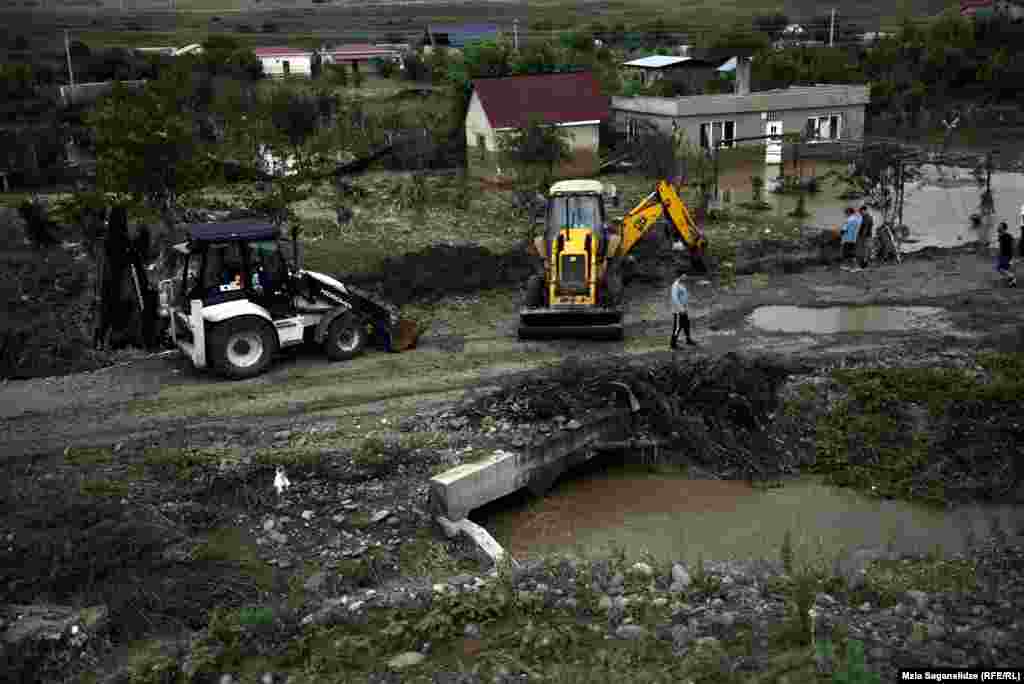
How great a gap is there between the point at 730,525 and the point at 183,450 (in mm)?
6376

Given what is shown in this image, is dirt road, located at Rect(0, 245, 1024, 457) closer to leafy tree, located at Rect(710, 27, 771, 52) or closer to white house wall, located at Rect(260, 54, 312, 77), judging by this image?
leafy tree, located at Rect(710, 27, 771, 52)

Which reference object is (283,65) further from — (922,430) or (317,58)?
(922,430)

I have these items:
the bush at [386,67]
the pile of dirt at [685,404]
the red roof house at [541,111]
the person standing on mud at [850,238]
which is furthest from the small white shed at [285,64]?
the pile of dirt at [685,404]

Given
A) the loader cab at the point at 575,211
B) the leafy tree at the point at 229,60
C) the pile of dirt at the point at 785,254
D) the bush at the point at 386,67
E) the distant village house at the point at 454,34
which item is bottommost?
the pile of dirt at the point at 785,254

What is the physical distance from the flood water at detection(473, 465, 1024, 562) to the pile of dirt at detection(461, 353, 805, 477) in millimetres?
439

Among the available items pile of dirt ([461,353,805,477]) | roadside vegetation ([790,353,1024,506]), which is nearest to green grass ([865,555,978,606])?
roadside vegetation ([790,353,1024,506])

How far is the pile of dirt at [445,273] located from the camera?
1825 cm

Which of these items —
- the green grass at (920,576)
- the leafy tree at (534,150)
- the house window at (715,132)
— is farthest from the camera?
the house window at (715,132)

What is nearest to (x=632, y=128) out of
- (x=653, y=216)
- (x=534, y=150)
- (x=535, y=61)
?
(x=535, y=61)

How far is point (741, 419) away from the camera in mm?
12336

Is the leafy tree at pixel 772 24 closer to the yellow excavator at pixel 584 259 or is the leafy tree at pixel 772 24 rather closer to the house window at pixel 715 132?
the house window at pixel 715 132

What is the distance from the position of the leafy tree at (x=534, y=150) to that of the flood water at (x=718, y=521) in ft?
57.9

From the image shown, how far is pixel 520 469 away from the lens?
1119 centimetres

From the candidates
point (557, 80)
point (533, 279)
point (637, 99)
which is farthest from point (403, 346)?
point (637, 99)
